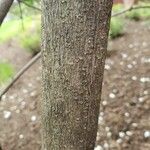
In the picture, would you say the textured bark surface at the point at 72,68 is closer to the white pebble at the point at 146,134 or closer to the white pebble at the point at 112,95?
the white pebble at the point at 146,134

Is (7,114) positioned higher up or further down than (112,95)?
further down

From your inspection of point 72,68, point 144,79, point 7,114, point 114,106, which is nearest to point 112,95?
point 114,106

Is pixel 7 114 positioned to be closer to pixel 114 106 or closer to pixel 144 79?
pixel 114 106

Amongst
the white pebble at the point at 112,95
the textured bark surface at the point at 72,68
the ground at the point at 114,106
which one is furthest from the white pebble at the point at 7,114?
the textured bark surface at the point at 72,68

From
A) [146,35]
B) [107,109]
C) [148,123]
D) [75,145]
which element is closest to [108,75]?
[107,109]

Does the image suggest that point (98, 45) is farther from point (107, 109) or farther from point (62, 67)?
point (107, 109)

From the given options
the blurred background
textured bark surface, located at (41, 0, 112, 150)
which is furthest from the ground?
textured bark surface, located at (41, 0, 112, 150)

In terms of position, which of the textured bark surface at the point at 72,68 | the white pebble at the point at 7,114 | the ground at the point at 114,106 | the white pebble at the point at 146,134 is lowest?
the white pebble at the point at 7,114

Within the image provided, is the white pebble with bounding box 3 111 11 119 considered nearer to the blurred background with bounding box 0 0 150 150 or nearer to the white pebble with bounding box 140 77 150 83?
the blurred background with bounding box 0 0 150 150
